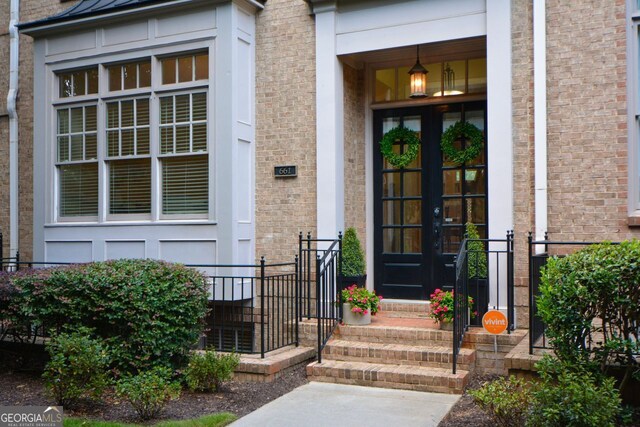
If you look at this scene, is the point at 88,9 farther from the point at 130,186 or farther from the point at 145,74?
the point at 130,186

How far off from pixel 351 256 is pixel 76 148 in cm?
461

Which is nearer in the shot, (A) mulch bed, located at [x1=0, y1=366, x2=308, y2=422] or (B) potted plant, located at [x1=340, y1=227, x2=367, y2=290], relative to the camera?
(A) mulch bed, located at [x1=0, y1=366, x2=308, y2=422]

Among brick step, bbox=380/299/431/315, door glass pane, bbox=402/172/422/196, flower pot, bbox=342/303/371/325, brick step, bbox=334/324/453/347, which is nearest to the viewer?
brick step, bbox=334/324/453/347

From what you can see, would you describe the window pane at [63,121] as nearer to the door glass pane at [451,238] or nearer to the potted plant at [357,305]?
the potted plant at [357,305]

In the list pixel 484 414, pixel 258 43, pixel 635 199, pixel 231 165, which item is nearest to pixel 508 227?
pixel 635 199

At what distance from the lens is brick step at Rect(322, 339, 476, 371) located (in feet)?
21.9

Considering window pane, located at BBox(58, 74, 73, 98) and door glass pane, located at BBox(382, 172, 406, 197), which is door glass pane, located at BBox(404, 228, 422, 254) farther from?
window pane, located at BBox(58, 74, 73, 98)

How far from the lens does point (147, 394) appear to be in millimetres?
5445

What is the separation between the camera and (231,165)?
8555mm

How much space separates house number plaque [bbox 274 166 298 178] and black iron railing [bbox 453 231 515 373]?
102 inches

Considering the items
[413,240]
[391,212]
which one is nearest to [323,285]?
[413,240]

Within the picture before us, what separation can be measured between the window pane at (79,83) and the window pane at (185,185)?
6.12 feet

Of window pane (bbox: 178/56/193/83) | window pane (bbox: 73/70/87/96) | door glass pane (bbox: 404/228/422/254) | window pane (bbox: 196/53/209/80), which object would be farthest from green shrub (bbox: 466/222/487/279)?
window pane (bbox: 73/70/87/96)

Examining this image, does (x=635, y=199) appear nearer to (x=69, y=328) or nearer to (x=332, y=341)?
(x=332, y=341)
